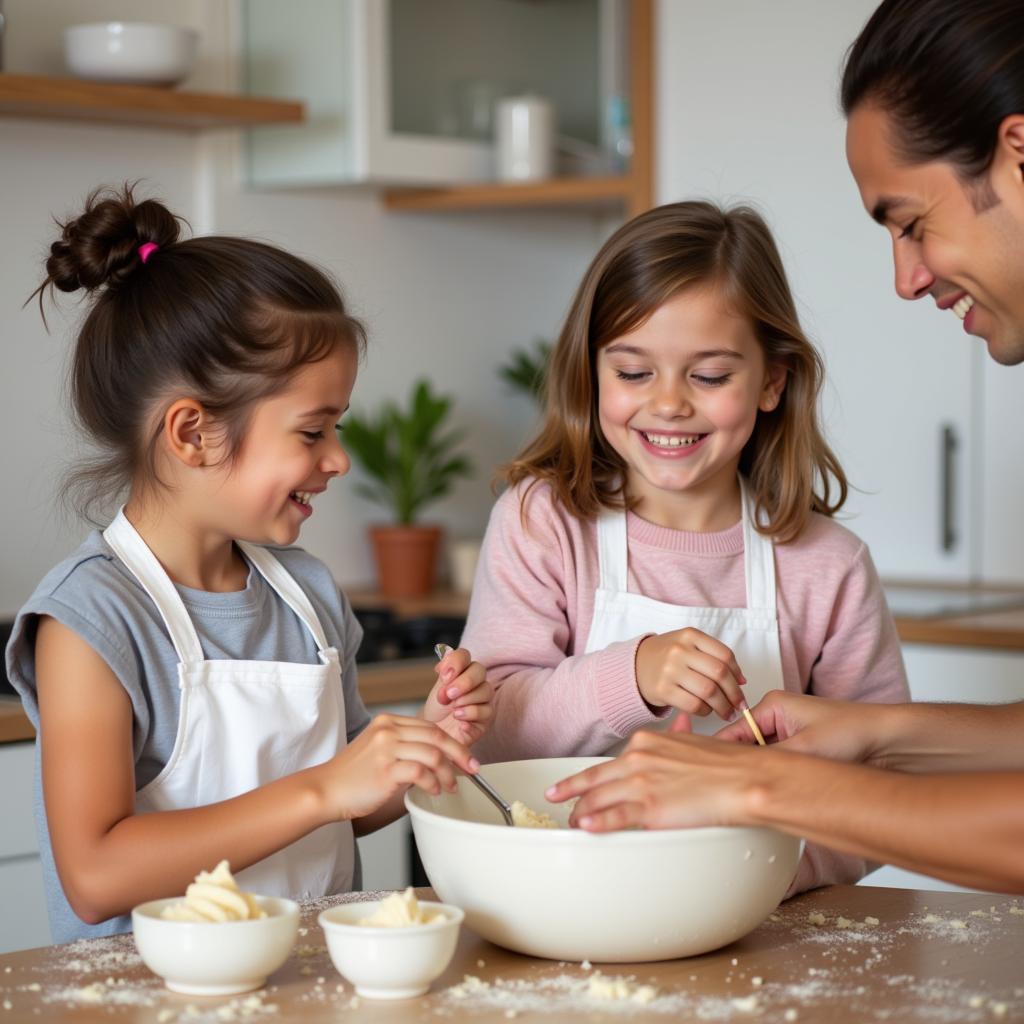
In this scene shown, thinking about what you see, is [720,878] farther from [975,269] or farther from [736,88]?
[736,88]

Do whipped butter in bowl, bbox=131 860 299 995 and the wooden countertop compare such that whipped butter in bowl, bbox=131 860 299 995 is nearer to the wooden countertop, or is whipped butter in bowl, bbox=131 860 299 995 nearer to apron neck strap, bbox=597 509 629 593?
the wooden countertop

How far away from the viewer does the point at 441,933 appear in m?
1.05

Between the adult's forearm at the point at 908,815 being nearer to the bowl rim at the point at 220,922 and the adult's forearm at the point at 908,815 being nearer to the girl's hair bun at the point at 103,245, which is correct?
the bowl rim at the point at 220,922

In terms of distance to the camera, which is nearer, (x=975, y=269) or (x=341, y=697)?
(x=975, y=269)

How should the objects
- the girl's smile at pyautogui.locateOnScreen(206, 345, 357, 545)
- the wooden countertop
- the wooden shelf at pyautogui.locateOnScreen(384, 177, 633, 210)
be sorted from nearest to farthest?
the wooden countertop, the girl's smile at pyautogui.locateOnScreen(206, 345, 357, 545), the wooden shelf at pyautogui.locateOnScreen(384, 177, 633, 210)

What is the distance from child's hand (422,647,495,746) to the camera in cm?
145

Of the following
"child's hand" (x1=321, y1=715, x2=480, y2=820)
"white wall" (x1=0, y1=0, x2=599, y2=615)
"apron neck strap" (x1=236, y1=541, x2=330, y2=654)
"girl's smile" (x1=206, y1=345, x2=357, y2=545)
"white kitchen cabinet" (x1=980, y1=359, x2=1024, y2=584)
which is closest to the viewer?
"child's hand" (x1=321, y1=715, x2=480, y2=820)

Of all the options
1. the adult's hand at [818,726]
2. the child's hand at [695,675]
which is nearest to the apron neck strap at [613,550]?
the child's hand at [695,675]

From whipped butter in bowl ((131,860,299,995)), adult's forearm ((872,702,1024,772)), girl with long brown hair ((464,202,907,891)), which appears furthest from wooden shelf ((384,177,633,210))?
whipped butter in bowl ((131,860,299,995))

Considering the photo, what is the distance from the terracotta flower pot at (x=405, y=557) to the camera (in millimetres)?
3062

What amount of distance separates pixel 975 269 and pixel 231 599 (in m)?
0.73

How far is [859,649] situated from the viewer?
1698 millimetres

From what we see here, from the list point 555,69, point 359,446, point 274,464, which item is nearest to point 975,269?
point 274,464

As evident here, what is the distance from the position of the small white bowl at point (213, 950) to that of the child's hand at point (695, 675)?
1.50ft
